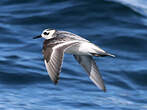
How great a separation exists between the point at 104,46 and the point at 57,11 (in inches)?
95.6

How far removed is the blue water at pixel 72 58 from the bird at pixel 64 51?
6.80ft

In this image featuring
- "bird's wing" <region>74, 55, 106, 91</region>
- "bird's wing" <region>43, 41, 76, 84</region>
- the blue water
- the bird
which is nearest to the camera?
"bird's wing" <region>43, 41, 76, 84</region>

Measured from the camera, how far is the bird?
7.07 meters

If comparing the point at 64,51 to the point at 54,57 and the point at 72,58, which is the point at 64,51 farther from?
the point at 72,58

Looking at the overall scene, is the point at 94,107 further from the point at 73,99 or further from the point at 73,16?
the point at 73,16

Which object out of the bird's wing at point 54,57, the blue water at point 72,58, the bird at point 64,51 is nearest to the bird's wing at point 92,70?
the bird at point 64,51

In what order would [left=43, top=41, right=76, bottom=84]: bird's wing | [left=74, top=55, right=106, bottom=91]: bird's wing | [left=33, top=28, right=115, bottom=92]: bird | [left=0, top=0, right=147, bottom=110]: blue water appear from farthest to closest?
[left=0, top=0, right=147, bottom=110]: blue water → [left=74, top=55, right=106, bottom=91]: bird's wing → [left=33, top=28, right=115, bottom=92]: bird → [left=43, top=41, right=76, bottom=84]: bird's wing

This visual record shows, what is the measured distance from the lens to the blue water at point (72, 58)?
35.8ft

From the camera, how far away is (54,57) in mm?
7191

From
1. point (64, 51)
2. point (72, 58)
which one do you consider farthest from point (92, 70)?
point (72, 58)

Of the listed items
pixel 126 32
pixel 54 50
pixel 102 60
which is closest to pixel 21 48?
pixel 102 60

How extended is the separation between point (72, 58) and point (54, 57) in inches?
225

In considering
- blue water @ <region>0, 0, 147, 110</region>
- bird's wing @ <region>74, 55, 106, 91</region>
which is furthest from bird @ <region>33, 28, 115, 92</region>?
blue water @ <region>0, 0, 147, 110</region>

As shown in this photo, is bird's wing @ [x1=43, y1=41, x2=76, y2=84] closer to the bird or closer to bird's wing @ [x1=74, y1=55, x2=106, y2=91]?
the bird
